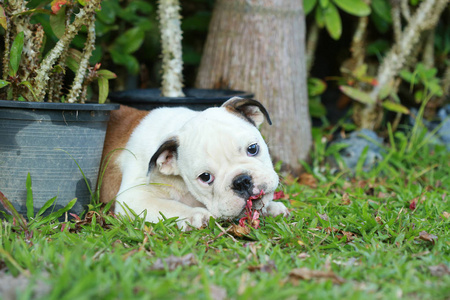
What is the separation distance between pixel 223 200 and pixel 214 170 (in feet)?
0.64

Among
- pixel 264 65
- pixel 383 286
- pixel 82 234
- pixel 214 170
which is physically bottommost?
pixel 82 234

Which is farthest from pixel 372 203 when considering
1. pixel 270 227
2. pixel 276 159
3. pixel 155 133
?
pixel 155 133

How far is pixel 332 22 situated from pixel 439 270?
387 cm

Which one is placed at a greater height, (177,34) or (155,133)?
(177,34)

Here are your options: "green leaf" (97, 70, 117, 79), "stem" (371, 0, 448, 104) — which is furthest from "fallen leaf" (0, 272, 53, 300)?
"stem" (371, 0, 448, 104)

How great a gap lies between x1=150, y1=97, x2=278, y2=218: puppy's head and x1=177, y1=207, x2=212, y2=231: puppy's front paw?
1.9 inches

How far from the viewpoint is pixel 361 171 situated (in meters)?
5.11

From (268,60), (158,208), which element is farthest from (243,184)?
(268,60)

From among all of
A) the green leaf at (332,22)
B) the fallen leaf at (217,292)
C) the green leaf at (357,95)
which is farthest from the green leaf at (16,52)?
the green leaf at (357,95)

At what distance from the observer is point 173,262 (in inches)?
95.3

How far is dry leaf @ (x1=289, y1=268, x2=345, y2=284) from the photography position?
2.23m

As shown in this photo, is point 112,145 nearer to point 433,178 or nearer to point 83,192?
point 83,192

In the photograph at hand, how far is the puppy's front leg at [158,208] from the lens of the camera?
3.13m

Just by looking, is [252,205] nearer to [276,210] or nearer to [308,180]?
[276,210]
